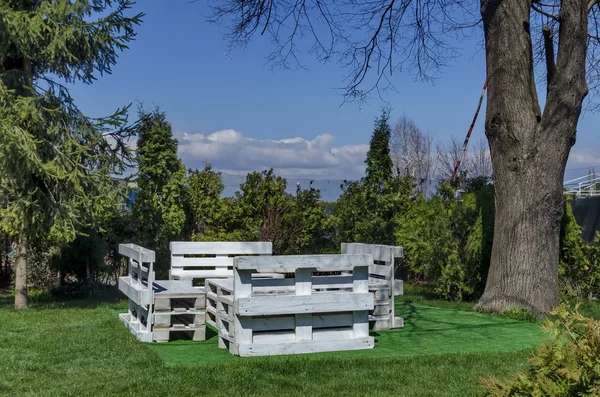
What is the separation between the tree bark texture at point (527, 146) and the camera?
30.1ft

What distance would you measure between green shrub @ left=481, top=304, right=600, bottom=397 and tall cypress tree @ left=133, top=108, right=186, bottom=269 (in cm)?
991

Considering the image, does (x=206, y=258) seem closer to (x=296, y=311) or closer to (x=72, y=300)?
(x=296, y=311)

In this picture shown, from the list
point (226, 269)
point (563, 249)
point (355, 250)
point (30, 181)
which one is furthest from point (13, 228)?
point (563, 249)

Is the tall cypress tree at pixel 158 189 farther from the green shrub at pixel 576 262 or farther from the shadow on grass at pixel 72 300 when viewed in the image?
the green shrub at pixel 576 262

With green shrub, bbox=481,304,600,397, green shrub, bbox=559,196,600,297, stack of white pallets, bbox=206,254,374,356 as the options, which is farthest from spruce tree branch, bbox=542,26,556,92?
green shrub, bbox=481,304,600,397

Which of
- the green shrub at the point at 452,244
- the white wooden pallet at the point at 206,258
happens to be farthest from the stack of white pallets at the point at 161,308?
the green shrub at the point at 452,244

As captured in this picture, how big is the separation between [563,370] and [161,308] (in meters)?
4.92

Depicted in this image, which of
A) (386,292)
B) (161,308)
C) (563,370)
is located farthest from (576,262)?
(563,370)

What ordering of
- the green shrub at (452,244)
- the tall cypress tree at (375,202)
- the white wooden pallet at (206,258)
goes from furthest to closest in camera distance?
the tall cypress tree at (375,202) → the green shrub at (452,244) → the white wooden pallet at (206,258)

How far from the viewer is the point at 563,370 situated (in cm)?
313

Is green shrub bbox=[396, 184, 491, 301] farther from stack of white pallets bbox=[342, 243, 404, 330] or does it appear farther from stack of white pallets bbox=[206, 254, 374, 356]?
stack of white pallets bbox=[206, 254, 374, 356]

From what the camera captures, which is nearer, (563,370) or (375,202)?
(563,370)

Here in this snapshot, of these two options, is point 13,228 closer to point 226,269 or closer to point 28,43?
point 28,43

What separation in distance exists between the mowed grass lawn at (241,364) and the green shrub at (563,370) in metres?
1.84
